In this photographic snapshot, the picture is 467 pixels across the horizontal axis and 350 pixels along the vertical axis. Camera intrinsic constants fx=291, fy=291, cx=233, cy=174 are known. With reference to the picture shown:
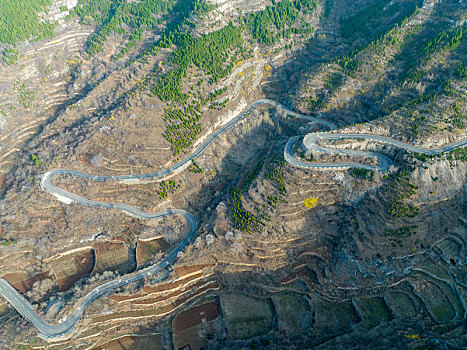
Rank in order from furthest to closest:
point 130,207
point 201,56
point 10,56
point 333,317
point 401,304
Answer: point 10,56
point 201,56
point 130,207
point 333,317
point 401,304

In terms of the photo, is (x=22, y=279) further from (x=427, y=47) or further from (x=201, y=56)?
(x=427, y=47)

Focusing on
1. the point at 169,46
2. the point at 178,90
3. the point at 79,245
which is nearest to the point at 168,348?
the point at 79,245

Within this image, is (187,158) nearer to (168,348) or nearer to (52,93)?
(168,348)

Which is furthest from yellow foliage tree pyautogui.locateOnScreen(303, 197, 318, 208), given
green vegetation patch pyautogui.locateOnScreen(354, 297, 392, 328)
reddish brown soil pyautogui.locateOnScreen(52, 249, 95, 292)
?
reddish brown soil pyautogui.locateOnScreen(52, 249, 95, 292)

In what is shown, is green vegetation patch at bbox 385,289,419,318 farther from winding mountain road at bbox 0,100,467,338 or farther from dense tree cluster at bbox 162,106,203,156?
dense tree cluster at bbox 162,106,203,156

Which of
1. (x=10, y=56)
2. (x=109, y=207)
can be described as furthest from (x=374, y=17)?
(x=10, y=56)

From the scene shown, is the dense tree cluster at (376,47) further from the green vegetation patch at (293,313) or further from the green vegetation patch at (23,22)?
the green vegetation patch at (23,22)

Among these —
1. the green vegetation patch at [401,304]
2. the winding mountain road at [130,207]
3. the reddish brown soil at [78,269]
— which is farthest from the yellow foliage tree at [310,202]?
the reddish brown soil at [78,269]

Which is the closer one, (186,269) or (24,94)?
(186,269)
